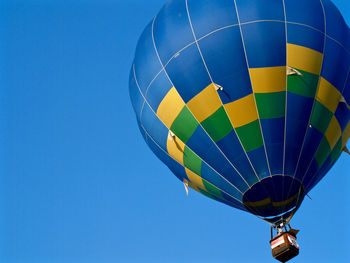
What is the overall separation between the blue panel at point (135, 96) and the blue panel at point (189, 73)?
130 cm

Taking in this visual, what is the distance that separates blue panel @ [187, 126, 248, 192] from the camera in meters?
12.8

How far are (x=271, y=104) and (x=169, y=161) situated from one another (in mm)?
3001

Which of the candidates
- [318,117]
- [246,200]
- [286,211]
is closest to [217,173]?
[246,200]

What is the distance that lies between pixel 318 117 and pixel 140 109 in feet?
13.7

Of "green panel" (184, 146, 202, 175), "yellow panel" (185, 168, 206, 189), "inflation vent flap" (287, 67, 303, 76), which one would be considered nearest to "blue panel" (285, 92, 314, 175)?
"inflation vent flap" (287, 67, 303, 76)

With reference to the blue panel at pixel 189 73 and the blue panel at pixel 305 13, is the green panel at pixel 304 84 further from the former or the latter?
the blue panel at pixel 189 73

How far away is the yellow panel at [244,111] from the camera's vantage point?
12680mm

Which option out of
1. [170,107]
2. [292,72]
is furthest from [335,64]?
[170,107]

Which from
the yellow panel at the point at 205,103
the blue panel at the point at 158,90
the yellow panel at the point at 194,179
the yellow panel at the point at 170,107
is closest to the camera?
the yellow panel at the point at 205,103

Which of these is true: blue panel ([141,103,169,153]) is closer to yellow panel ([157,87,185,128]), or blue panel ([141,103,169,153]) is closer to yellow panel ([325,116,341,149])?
yellow panel ([157,87,185,128])

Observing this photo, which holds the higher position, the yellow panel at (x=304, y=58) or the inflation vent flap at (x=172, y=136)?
the yellow panel at (x=304, y=58)

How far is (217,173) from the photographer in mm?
13055

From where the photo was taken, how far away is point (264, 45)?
12570 mm

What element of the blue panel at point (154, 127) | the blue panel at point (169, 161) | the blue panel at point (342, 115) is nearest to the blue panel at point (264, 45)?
the blue panel at point (342, 115)
